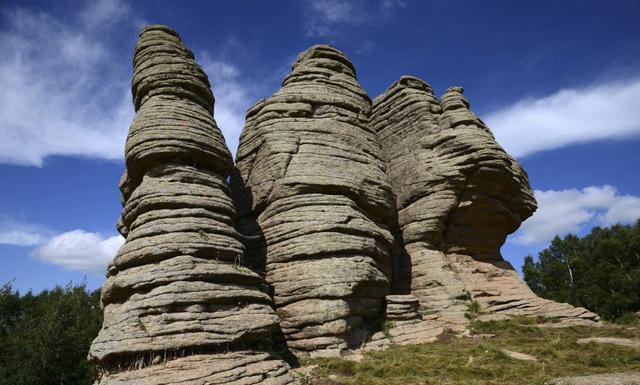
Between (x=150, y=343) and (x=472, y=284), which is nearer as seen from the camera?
(x=150, y=343)

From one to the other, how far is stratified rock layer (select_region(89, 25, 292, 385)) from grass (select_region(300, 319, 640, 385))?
3.08 metres

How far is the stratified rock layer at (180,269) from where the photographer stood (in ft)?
46.6

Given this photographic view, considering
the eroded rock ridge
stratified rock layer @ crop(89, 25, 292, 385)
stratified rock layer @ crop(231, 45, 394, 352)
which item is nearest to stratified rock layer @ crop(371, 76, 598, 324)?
the eroded rock ridge

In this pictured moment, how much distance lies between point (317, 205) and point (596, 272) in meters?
50.7

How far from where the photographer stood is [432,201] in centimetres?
2788

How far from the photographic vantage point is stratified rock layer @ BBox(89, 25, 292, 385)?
14211mm

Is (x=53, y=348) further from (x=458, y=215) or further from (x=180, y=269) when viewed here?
(x=458, y=215)

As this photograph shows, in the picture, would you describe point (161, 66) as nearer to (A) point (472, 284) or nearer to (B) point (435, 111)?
(B) point (435, 111)

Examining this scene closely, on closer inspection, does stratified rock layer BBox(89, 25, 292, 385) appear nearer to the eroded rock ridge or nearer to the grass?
the eroded rock ridge

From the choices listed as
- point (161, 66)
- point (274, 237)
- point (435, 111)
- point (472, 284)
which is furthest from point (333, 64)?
point (472, 284)

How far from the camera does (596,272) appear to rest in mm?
54344

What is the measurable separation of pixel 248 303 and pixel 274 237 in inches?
220

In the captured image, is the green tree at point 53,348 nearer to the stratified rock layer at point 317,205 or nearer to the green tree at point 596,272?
the stratified rock layer at point 317,205

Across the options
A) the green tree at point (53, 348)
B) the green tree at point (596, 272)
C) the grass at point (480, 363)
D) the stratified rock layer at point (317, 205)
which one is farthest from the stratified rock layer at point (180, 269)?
the green tree at point (596, 272)
